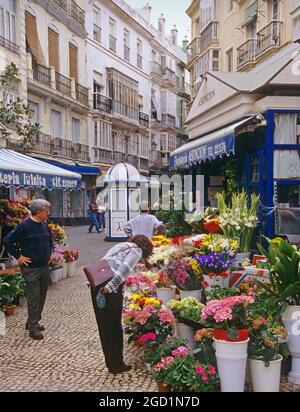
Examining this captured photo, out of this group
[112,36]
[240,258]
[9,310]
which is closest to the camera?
[240,258]

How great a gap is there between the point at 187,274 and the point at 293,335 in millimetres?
1309

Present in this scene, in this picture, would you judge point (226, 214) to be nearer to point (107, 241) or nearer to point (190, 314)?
point (190, 314)

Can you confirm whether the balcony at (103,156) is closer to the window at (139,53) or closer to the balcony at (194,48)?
the balcony at (194,48)

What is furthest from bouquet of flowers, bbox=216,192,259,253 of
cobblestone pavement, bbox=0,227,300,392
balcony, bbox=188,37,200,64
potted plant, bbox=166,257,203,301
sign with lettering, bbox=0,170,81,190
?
balcony, bbox=188,37,200,64

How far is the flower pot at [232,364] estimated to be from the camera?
3963 mm

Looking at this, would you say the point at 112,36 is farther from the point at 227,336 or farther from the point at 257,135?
the point at 227,336

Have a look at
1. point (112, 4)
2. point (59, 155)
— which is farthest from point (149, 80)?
point (59, 155)

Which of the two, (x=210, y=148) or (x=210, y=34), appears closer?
(x=210, y=148)

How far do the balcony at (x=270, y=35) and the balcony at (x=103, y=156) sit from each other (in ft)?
43.3

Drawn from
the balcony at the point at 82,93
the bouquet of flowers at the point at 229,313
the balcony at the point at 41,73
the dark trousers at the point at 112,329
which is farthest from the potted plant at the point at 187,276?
the balcony at the point at 82,93

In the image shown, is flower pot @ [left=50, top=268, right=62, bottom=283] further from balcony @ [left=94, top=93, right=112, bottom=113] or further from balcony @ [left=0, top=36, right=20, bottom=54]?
balcony @ [left=94, top=93, right=112, bottom=113]

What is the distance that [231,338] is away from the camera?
395 cm

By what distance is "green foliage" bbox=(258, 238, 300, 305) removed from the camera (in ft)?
14.6

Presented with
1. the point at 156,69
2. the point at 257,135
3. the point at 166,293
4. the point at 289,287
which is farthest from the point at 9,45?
the point at 156,69
